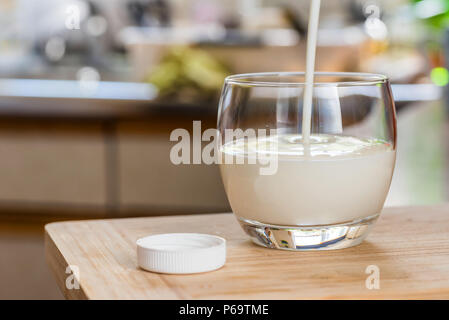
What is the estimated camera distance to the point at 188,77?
2553 mm

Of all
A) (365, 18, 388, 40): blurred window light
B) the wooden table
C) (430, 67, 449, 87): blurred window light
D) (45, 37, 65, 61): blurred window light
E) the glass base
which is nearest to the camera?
the wooden table

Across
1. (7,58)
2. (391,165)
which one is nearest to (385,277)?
(391,165)

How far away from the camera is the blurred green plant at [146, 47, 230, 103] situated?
98.4 inches

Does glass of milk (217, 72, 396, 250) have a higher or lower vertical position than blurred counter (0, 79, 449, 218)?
higher

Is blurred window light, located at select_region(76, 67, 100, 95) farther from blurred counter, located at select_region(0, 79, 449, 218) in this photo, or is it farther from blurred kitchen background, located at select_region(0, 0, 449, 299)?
blurred counter, located at select_region(0, 79, 449, 218)

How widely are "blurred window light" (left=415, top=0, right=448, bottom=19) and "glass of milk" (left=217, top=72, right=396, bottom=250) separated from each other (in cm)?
196

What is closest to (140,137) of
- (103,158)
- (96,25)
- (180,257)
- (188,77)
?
(103,158)

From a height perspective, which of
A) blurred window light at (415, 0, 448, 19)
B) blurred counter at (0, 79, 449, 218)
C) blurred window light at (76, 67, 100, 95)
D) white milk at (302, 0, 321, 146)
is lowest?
blurred counter at (0, 79, 449, 218)

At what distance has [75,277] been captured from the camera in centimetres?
63

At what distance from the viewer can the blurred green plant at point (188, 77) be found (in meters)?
2.50

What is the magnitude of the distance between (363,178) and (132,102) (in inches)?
69.0

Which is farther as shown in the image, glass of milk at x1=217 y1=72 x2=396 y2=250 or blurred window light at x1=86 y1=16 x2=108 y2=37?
blurred window light at x1=86 y1=16 x2=108 y2=37
